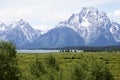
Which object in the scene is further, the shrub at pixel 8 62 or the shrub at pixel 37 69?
the shrub at pixel 37 69

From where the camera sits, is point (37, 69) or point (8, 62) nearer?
point (8, 62)

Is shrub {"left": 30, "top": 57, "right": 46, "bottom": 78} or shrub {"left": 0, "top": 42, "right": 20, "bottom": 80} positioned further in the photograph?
shrub {"left": 30, "top": 57, "right": 46, "bottom": 78}

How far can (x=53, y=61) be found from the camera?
125125 mm

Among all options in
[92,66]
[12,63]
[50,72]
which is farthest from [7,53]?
[92,66]

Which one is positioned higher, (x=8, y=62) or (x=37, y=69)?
(x=8, y=62)

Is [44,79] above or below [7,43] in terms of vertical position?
below

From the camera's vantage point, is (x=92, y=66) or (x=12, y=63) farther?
(x=92, y=66)

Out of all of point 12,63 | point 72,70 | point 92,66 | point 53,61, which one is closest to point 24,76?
point 12,63

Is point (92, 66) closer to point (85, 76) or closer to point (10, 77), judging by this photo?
point (85, 76)

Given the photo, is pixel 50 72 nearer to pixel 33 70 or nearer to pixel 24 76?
pixel 24 76

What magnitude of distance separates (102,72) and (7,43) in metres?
29.1

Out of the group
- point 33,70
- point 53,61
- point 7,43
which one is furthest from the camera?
point 53,61

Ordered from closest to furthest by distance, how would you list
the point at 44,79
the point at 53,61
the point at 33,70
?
the point at 44,79 < the point at 33,70 < the point at 53,61

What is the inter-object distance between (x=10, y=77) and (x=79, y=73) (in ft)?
69.8
